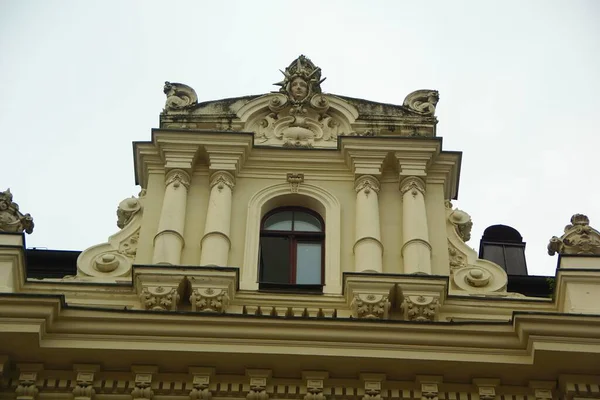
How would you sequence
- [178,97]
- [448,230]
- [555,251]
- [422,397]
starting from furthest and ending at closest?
[178,97], [448,230], [555,251], [422,397]

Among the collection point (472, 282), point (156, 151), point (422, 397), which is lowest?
point (422, 397)

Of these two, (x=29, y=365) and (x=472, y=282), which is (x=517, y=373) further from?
(x=29, y=365)

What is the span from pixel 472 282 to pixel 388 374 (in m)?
2.90

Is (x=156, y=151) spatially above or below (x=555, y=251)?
above

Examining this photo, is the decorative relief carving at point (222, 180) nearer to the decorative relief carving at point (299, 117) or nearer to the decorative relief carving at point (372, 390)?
the decorative relief carving at point (299, 117)

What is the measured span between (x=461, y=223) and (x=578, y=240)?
2.13m

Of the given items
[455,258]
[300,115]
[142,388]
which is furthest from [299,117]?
[142,388]

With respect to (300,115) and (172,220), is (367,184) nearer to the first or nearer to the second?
→ (300,115)

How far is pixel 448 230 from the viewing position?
62.2 ft

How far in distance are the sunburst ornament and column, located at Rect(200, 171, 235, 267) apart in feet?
7.06

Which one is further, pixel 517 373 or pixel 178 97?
pixel 178 97

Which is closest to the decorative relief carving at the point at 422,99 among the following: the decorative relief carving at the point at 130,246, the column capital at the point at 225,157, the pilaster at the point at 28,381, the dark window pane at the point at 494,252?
the column capital at the point at 225,157

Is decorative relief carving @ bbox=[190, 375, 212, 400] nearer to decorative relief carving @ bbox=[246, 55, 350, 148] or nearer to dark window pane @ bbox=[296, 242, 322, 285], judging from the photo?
dark window pane @ bbox=[296, 242, 322, 285]

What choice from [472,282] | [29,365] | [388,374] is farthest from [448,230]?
[29,365]
